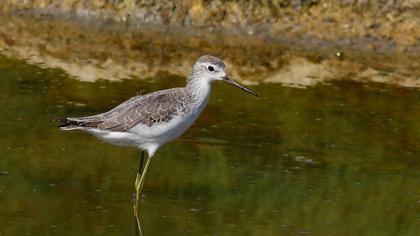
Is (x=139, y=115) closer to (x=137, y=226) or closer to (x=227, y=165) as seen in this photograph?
(x=137, y=226)

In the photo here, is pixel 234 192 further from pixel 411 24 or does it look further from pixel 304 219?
pixel 411 24

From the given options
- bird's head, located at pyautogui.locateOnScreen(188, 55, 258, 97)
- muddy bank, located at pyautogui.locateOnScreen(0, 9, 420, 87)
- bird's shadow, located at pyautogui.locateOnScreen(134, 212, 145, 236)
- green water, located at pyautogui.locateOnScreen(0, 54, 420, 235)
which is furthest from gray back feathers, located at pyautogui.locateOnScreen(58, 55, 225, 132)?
muddy bank, located at pyautogui.locateOnScreen(0, 9, 420, 87)

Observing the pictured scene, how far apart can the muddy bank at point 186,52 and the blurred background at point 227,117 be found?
35 millimetres

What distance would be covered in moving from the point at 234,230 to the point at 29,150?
Answer: 11.0 feet

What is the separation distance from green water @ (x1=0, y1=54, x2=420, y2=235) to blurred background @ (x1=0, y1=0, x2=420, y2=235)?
0.09 ft

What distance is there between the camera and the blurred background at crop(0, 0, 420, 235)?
41.5 feet

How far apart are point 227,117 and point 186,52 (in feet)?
11.2

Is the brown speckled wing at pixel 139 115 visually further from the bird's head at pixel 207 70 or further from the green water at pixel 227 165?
the green water at pixel 227 165

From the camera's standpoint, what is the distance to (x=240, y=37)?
66.8 feet

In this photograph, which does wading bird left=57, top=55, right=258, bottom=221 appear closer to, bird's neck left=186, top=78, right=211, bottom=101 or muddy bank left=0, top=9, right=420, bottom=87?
bird's neck left=186, top=78, right=211, bottom=101

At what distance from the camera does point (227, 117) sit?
1638cm

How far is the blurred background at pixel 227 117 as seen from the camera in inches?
498

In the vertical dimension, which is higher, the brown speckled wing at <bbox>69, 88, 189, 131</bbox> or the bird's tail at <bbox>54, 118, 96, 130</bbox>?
the brown speckled wing at <bbox>69, 88, 189, 131</bbox>

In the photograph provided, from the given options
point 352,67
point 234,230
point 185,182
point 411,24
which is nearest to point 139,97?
point 185,182
